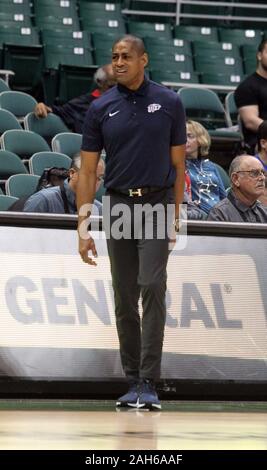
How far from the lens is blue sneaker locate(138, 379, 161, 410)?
595 cm

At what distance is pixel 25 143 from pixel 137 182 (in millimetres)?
5153

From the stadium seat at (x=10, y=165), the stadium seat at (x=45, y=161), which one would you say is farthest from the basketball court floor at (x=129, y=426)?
the stadium seat at (x=10, y=165)

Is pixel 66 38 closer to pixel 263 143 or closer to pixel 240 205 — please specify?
pixel 263 143

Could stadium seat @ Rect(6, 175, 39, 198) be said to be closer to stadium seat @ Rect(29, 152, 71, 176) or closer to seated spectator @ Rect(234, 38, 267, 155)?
stadium seat @ Rect(29, 152, 71, 176)

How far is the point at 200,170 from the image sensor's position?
8742 mm

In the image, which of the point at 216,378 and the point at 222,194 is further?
the point at 222,194

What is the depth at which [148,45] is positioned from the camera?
49.9 feet

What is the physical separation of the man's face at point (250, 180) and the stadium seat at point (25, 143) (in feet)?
12.4

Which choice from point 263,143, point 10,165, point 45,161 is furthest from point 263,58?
point 10,165

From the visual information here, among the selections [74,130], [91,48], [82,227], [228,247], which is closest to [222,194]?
[228,247]

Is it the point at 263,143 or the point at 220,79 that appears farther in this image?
the point at 220,79

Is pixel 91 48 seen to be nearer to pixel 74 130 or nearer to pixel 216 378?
pixel 74 130

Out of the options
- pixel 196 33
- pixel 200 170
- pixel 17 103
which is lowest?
pixel 200 170

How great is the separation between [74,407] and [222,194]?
9.81 feet
